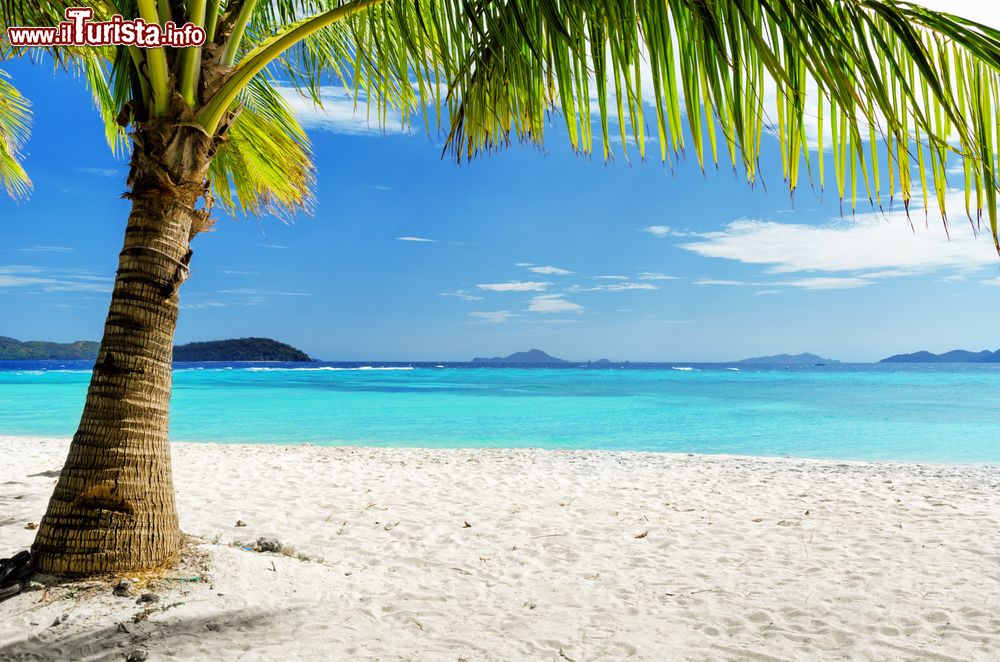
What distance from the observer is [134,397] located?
2.96 metres

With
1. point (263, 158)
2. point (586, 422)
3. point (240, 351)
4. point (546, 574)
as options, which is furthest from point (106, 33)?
point (240, 351)

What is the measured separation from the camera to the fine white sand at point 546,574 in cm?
269

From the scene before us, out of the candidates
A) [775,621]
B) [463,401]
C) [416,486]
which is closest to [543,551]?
[775,621]

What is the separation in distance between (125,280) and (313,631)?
1834 mm

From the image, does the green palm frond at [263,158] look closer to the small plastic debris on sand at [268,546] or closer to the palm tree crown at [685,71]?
the palm tree crown at [685,71]

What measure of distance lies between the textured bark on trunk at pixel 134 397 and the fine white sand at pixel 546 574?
20cm

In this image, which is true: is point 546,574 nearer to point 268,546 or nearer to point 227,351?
point 268,546

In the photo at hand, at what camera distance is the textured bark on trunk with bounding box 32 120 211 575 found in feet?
9.59

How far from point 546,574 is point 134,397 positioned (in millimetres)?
2421

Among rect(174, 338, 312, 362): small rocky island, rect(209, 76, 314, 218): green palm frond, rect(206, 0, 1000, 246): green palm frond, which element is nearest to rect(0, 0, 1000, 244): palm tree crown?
rect(206, 0, 1000, 246): green palm frond

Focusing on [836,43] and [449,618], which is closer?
[836,43]

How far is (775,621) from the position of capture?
3.03 metres

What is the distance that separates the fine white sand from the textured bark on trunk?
20cm

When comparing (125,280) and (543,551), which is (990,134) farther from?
(125,280)
